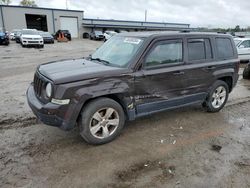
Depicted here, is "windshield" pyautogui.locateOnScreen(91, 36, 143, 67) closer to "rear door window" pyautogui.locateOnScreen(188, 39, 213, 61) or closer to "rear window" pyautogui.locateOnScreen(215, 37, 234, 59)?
"rear door window" pyautogui.locateOnScreen(188, 39, 213, 61)

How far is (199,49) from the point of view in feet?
17.3

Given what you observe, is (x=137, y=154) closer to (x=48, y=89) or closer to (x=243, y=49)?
(x=48, y=89)

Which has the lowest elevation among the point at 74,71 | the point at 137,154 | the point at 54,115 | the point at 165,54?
the point at 137,154

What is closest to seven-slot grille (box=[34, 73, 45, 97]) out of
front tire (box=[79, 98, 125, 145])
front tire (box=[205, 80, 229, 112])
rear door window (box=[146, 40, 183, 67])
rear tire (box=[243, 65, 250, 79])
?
front tire (box=[79, 98, 125, 145])

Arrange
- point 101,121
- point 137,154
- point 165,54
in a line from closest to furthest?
point 137,154 → point 101,121 → point 165,54

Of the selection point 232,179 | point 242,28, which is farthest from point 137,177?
point 242,28

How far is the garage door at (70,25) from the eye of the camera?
47.5 metres

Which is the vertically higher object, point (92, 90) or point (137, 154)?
point (92, 90)

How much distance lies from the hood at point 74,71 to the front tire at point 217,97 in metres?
2.58

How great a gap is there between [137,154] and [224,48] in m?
3.45

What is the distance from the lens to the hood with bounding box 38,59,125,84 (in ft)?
12.4

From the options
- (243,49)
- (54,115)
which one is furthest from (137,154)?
(243,49)

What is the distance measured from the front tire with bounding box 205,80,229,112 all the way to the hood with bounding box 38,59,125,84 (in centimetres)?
258

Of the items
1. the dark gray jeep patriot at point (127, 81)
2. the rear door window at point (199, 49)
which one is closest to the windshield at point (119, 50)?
the dark gray jeep patriot at point (127, 81)
